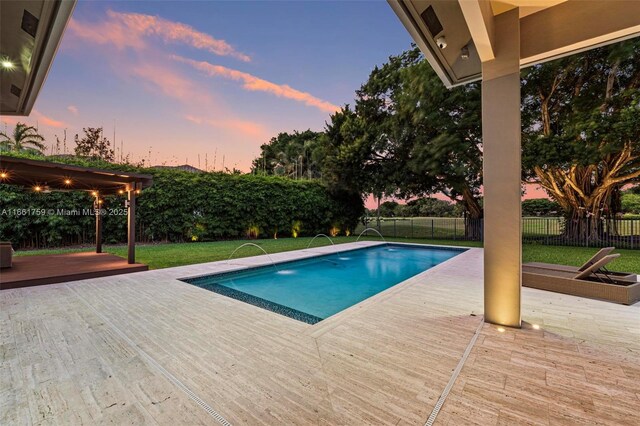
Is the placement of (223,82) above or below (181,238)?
above

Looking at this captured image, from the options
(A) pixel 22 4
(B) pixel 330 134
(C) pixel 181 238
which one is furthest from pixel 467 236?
(A) pixel 22 4

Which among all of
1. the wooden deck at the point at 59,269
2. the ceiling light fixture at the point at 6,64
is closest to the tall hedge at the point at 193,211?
the wooden deck at the point at 59,269

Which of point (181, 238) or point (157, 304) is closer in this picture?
point (157, 304)

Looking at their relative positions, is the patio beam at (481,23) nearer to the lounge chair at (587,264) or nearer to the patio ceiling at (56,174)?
the lounge chair at (587,264)

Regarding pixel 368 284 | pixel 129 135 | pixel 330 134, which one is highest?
pixel 330 134

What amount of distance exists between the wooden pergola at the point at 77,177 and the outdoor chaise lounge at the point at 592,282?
872 centimetres

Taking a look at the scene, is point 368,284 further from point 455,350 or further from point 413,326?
point 455,350

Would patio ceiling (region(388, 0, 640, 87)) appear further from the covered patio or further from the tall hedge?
the tall hedge

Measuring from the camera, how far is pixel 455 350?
8.52 ft

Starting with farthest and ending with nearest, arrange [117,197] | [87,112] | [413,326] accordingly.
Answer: [87,112]
[117,197]
[413,326]

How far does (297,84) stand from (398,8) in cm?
1329

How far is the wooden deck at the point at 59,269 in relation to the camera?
4984 mm

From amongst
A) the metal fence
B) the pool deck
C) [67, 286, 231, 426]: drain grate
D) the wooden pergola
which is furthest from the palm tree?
the metal fence

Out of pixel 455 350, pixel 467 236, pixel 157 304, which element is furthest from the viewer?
pixel 467 236
